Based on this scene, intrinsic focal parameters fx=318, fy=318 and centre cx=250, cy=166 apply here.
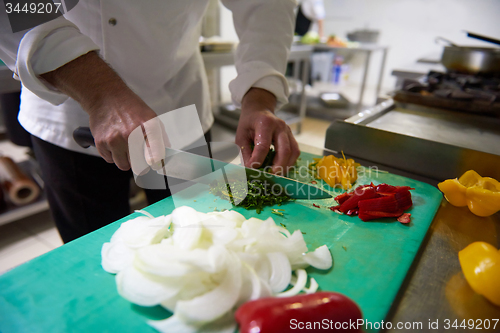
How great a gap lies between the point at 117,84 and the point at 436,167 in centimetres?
116

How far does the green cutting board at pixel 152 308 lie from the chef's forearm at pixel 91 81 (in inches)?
14.6

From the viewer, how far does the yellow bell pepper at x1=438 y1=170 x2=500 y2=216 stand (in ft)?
3.21

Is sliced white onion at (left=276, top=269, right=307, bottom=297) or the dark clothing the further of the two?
the dark clothing

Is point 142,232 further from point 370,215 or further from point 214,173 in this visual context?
point 370,215

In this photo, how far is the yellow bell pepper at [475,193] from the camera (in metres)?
0.98

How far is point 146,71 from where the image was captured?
1.23 m

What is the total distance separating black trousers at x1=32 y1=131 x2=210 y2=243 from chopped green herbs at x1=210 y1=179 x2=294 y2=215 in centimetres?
29

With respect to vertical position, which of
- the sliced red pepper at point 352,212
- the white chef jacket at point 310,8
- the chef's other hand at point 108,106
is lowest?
the sliced red pepper at point 352,212

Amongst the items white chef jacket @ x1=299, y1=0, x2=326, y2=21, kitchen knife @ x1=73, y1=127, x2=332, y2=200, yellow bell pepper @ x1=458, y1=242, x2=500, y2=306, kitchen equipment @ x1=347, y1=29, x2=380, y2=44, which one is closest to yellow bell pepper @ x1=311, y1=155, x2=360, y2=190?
kitchen knife @ x1=73, y1=127, x2=332, y2=200

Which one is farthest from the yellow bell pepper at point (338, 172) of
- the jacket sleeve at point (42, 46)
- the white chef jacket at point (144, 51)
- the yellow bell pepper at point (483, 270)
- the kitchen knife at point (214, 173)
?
the jacket sleeve at point (42, 46)

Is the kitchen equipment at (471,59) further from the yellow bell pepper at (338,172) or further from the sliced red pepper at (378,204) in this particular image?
the sliced red pepper at (378,204)

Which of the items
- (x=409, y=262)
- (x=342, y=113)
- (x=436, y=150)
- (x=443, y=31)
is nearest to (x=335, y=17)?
(x=443, y=31)

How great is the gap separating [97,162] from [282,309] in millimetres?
985

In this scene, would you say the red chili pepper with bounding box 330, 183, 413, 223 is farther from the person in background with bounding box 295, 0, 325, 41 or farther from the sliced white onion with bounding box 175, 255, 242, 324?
the person in background with bounding box 295, 0, 325, 41
